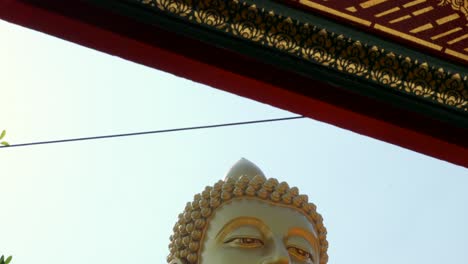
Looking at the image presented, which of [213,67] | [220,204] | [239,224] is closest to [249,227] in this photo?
[239,224]

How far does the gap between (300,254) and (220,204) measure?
39cm

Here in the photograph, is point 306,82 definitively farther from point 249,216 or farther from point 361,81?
point 249,216

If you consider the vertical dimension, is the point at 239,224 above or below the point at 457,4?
below

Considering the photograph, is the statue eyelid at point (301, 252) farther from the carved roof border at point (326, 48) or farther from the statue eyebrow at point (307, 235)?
the carved roof border at point (326, 48)

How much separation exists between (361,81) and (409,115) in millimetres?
233

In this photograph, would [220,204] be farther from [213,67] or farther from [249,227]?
[213,67]

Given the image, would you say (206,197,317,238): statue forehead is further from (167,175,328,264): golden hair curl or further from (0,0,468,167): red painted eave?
(0,0,468,167): red painted eave

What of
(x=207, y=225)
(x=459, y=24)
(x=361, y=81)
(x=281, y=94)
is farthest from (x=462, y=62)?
(x=207, y=225)

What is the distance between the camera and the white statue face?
3.56 meters

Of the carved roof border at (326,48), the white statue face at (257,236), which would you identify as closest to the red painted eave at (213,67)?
the carved roof border at (326,48)

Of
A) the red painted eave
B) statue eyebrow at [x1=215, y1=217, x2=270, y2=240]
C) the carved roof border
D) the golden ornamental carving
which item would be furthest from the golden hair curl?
the golden ornamental carving

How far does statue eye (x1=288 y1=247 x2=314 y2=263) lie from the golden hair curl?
0.59 feet

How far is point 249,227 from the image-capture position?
11.9 ft

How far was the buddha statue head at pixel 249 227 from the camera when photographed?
359cm
